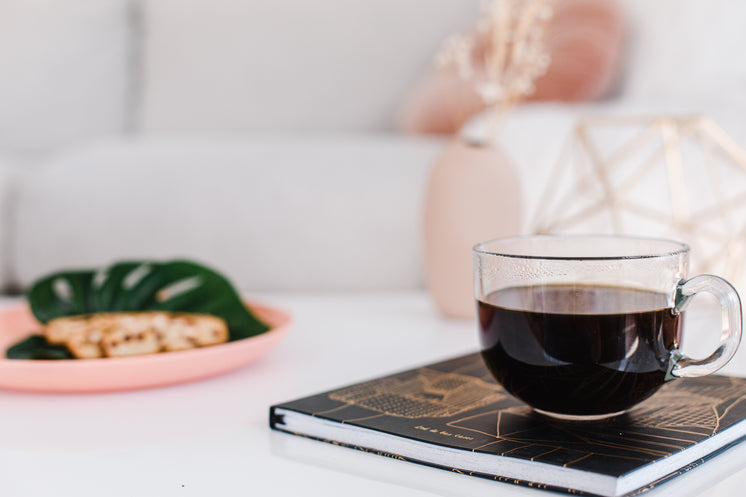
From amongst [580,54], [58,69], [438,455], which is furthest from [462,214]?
[58,69]

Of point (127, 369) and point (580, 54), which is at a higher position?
point (580, 54)

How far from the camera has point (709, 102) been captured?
1360 millimetres

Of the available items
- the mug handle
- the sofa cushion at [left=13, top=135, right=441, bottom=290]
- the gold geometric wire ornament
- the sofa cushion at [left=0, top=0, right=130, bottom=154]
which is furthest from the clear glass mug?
the sofa cushion at [left=0, top=0, right=130, bottom=154]

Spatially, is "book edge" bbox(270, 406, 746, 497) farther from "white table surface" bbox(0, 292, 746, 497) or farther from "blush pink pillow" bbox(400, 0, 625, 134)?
"blush pink pillow" bbox(400, 0, 625, 134)

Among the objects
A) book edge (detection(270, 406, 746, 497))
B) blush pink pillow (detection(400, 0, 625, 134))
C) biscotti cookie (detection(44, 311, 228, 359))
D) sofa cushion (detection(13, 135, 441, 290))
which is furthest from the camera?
blush pink pillow (detection(400, 0, 625, 134))

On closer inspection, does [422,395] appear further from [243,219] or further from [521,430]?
[243,219]

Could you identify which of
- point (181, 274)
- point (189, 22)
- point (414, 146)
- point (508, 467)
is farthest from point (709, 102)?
point (189, 22)

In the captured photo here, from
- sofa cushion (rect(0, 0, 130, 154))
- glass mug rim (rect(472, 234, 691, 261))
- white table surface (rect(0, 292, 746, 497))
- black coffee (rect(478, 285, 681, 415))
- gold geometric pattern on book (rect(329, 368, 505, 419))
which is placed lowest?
white table surface (rect(0, 292, 746, 497))

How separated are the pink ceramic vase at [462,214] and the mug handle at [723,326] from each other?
0.51 m

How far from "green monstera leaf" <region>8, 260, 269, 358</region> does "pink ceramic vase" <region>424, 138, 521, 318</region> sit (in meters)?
0.31

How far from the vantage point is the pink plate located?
26.0 inches

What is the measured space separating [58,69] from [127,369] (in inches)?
81.0

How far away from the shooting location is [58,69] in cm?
247

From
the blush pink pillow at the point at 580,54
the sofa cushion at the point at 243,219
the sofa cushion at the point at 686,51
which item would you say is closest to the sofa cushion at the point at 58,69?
the sofa cushion at the point at 243,219
